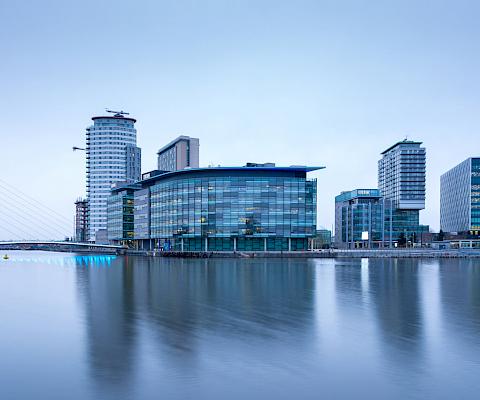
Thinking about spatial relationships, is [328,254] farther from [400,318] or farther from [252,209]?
[400,318]

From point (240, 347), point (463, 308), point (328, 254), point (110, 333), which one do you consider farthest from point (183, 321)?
point (328, 254)

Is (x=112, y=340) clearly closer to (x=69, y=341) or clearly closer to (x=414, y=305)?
(x=69, y=341)

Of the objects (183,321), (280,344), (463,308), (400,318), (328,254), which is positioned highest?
(280,344)

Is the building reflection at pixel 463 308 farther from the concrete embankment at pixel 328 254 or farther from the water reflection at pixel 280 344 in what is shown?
the concrete embankment at pixel 328 254

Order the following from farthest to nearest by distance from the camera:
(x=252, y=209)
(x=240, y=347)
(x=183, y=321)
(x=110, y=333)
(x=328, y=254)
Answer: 1. (x=252, y=209)
2. (x=328, y=254)
3. (x=183, y=321)
4. (x=110, y=333)
5. (x=240, y=347)

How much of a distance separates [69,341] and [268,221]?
13604 cm

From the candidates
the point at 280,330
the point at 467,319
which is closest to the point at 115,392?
the point at 280,330

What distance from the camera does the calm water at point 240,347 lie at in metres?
18.3

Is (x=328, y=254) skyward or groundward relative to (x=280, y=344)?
groundward

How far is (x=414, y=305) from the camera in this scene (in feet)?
132

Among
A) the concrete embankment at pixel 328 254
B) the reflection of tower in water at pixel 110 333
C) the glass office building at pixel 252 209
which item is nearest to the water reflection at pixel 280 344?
the reflection of tower in water at pixel 110 333

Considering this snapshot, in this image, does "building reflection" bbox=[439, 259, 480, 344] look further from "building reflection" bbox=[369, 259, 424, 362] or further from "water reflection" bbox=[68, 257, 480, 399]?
"building reflection" bbox=[369, 259, 424, 362]

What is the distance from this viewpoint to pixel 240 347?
24.3 metres

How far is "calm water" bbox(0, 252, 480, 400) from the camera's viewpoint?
18.3 m
